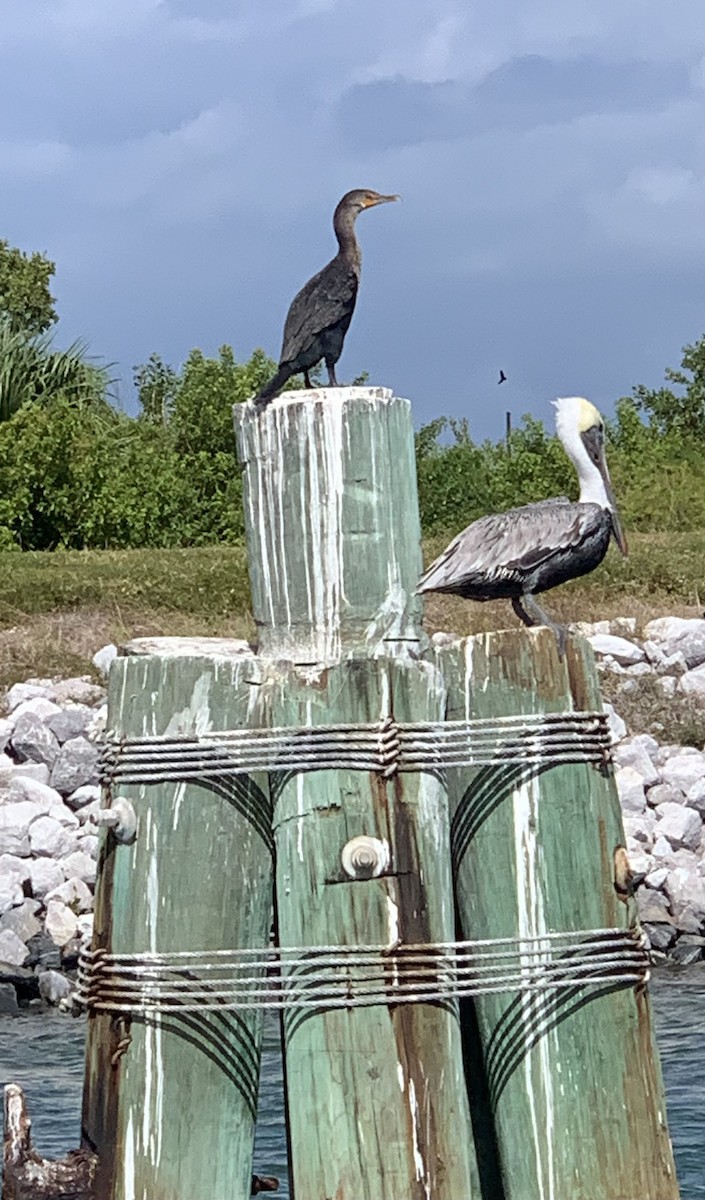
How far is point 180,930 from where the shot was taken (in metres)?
3.76

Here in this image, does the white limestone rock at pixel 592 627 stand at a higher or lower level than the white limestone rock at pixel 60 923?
higher

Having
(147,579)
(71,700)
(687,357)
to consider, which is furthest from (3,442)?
(687,357)

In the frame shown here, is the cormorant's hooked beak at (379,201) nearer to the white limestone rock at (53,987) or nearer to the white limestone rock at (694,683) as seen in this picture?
the white limestone rock at (53,987)

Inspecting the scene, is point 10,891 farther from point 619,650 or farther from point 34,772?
point 619,650

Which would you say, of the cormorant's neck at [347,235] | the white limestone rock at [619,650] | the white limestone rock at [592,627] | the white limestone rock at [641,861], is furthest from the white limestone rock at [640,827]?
the cormorant's neck at [347,235]

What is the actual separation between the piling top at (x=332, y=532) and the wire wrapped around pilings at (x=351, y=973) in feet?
2.07

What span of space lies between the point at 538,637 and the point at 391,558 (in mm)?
357

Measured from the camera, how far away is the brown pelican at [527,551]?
430cm

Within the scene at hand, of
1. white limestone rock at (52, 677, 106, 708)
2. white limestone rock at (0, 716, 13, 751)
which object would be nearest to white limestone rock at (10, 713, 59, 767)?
white limestone rock at (0, 716, 13, 751)

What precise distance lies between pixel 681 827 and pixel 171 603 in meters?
5.22

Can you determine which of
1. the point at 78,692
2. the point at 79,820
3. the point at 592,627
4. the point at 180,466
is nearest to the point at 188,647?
the point at 79,820

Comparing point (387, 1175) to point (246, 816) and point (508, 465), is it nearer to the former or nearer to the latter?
point (246, 816)

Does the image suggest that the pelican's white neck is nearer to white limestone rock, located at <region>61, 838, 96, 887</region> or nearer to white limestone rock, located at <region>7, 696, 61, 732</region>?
white limestone rock, located at <region>61, 838, 96, 887</region>

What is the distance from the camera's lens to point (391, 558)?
13.1 feet
